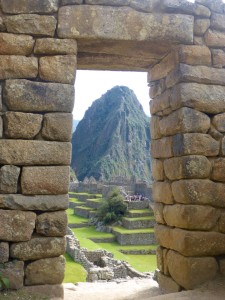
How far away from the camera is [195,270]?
189 inches

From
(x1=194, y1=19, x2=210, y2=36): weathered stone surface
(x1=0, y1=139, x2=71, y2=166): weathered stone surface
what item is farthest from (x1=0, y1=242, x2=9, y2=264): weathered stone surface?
(x1=194, y1=19, x2=210, y2=36): weathered stone surface

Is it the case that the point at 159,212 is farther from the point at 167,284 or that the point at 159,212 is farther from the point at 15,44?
the point at 15,44

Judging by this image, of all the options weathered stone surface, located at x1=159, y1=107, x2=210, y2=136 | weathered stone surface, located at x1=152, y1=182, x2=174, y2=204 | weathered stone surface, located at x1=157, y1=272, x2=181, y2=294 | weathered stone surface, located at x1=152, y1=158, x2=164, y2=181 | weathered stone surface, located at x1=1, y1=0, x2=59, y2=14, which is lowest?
weathered stone surface, located at x1=157, y1=272, x2=181, y2=294

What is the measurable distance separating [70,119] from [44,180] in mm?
814

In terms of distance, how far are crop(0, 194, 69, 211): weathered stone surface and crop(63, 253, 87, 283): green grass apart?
32.3ft

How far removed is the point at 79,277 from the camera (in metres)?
14.9

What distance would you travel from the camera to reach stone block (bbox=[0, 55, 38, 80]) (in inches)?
186

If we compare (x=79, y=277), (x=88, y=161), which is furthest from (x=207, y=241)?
(x=88, y=161)

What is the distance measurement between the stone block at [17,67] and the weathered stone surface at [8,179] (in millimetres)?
1114

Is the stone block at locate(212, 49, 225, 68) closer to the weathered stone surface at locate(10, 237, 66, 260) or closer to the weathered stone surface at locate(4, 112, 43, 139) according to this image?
the weathered stone surface at locate(4, 112, 43, 139)

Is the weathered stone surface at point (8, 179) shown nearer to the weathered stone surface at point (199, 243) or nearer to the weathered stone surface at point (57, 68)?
the weathered stone surface at point (57, 68)

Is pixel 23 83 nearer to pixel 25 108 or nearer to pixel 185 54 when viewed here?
pixel 25 108

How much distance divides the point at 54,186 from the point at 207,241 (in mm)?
2027

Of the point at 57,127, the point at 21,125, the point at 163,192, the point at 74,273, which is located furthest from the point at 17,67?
the point at 74,273
